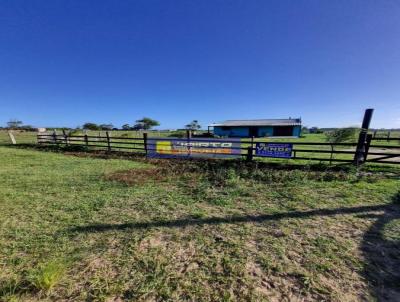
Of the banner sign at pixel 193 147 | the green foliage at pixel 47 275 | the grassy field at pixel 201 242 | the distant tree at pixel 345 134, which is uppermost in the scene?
the distant tree at pixel 345 134

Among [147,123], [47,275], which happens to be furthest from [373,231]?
[147,123]

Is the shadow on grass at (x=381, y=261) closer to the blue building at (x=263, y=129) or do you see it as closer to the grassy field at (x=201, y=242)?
the grassy field at (x=201, y=242)

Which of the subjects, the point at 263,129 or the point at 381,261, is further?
the point at 263,129

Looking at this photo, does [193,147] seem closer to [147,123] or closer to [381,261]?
[381,261]

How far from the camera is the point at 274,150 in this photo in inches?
329

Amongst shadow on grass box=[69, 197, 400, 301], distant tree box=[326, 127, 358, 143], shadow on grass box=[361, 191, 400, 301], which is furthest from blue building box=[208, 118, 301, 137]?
shadow on grass box=[361, 191, 400, 301]

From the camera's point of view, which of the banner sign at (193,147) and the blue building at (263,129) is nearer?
the banner sign at (193,147)

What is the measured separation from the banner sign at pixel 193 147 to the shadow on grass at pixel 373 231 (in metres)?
5.46

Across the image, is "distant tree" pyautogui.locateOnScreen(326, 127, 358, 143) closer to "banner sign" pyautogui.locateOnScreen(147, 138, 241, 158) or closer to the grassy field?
the grassy field

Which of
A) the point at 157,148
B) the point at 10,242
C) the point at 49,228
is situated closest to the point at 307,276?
the point at 49,228

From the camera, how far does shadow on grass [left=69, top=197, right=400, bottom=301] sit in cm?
203

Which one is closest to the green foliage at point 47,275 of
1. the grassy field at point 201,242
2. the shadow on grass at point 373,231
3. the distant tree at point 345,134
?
the grassy field at point 201,242

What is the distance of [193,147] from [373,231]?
7.47m

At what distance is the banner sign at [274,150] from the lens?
8.09m
